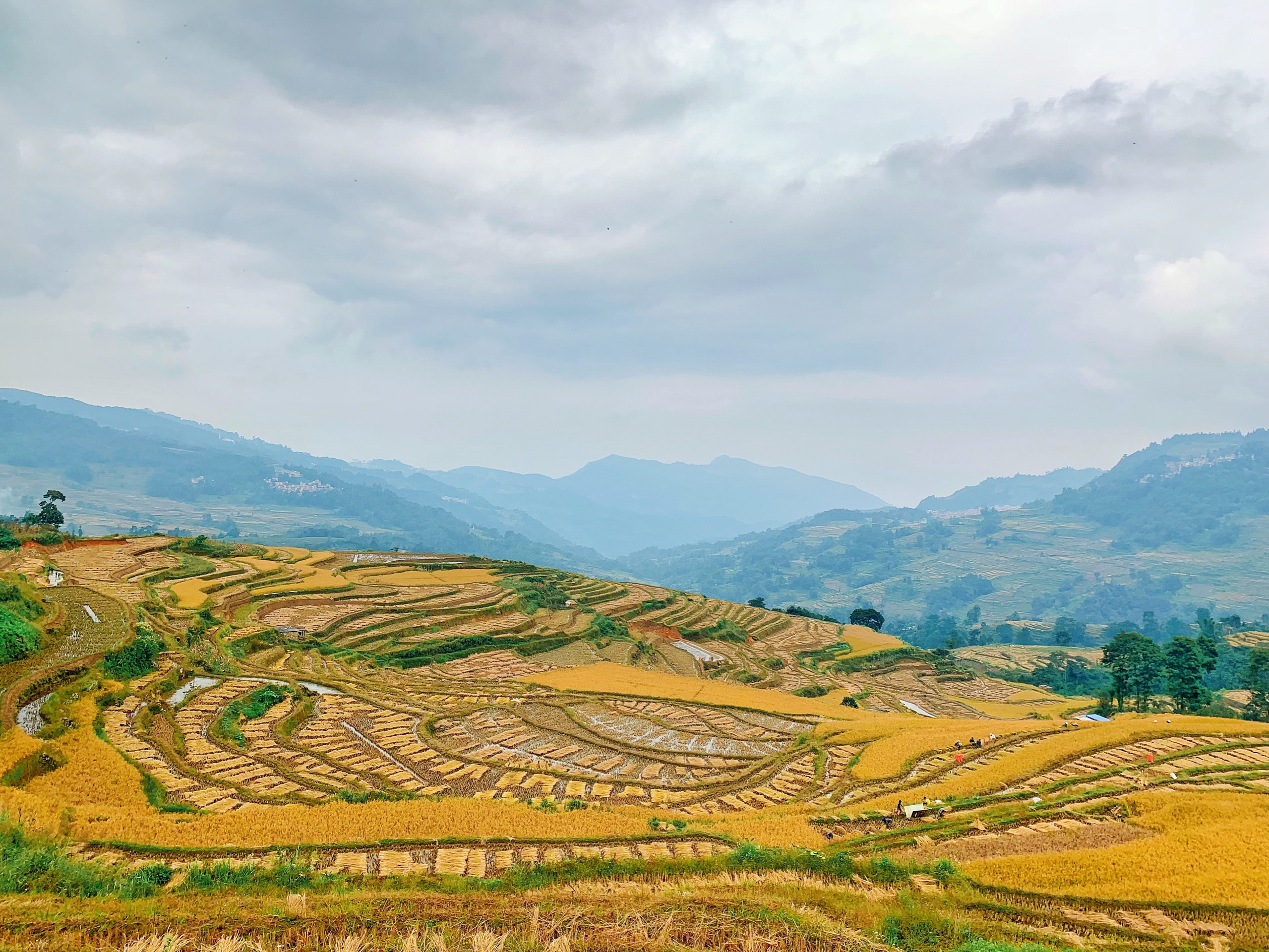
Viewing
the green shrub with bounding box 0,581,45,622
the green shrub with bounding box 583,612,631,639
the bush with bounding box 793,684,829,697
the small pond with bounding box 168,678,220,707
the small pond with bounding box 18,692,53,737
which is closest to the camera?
the small pond with bounding box 18,692,53,737

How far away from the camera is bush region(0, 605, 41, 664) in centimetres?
2105

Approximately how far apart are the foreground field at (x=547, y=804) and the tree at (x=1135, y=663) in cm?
1942

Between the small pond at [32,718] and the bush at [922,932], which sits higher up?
the bush at [922,932]

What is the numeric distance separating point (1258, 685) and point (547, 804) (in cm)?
6064

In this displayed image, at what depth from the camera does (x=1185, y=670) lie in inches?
1567

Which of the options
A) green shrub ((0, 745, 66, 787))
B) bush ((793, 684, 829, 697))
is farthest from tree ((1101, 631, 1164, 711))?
green shrub ((0, 745, 66, 787))

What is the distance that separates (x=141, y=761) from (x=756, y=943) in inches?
763

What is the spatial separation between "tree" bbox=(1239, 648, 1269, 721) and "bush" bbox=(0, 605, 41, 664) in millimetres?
73796

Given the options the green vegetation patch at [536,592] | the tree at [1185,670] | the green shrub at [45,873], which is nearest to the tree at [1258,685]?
the tree at [1185,670]

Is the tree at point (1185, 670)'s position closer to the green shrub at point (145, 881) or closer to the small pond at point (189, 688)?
the green shrub at point (145, 881)

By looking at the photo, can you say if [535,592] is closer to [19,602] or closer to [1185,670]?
[19,602]

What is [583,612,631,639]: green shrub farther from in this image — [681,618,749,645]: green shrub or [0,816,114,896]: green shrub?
[0,816,114,896]: green shrub

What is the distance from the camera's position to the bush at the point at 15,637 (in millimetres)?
21047

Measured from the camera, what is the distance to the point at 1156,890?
35.5 ft
